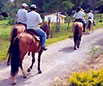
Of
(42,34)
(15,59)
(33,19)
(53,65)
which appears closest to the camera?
(15,59)

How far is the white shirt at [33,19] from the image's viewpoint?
8898mm

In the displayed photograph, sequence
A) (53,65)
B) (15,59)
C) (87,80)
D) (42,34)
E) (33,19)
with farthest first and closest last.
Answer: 1. (53,65)
2. (42,34)
3. (33,19)
4. (15,59)
5. (87,80)

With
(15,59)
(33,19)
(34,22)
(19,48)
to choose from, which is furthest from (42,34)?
(15,59)

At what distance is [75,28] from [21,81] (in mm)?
6101

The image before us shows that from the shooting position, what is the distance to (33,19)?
891 cm

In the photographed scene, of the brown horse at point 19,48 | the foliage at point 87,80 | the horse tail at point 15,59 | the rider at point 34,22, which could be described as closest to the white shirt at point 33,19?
the rider at point 34,22

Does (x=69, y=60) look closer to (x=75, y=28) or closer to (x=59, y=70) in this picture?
(x=59, y=70)

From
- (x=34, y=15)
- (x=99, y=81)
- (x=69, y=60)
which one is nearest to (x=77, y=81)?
(x=99, y=81)

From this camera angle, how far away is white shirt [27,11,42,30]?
8898 mm

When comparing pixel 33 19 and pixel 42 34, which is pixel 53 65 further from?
pixel 33 19

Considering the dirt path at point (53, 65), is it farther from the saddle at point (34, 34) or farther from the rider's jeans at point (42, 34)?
the saddle at point (34, 34)

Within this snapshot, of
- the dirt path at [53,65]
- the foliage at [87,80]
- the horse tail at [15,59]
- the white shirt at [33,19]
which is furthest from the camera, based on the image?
the white shirt at [33,19]

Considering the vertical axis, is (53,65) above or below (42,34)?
below

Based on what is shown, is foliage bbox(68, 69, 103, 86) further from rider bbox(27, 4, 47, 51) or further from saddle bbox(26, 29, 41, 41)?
rider bbox(27, 4, 47, 51)
